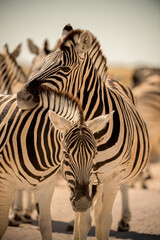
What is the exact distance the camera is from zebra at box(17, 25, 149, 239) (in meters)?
4.31

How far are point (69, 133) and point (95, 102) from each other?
1068mm

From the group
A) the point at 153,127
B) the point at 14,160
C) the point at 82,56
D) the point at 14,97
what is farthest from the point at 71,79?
the point at 153,127

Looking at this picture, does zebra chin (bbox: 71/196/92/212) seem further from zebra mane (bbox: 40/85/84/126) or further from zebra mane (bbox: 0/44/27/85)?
zebra mane (bbox: 0/44/27/85)

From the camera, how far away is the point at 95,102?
14.9 ft


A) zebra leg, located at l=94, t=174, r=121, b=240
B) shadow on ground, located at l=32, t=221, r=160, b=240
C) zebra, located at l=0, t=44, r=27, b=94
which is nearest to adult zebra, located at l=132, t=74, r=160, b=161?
zebra, located at l=0, t=44, r=27, b=94

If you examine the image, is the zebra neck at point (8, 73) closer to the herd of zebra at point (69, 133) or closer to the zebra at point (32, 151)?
the herd of zebra at point (69, 133)

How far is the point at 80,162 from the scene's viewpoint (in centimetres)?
345

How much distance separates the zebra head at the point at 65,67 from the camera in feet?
13.5

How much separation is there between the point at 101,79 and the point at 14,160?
160cm

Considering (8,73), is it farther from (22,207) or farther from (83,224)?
(83,224)

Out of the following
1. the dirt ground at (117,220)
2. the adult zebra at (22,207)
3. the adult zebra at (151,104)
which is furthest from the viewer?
the adult zebra at (151,104)

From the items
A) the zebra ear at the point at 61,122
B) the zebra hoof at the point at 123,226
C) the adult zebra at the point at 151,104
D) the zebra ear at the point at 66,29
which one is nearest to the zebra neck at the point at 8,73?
the zebra ear at the point at 66,29

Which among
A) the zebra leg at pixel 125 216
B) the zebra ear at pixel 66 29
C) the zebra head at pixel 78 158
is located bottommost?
the zebra leg at pixel 125 216

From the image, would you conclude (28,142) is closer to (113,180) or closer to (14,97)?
(14,97)
